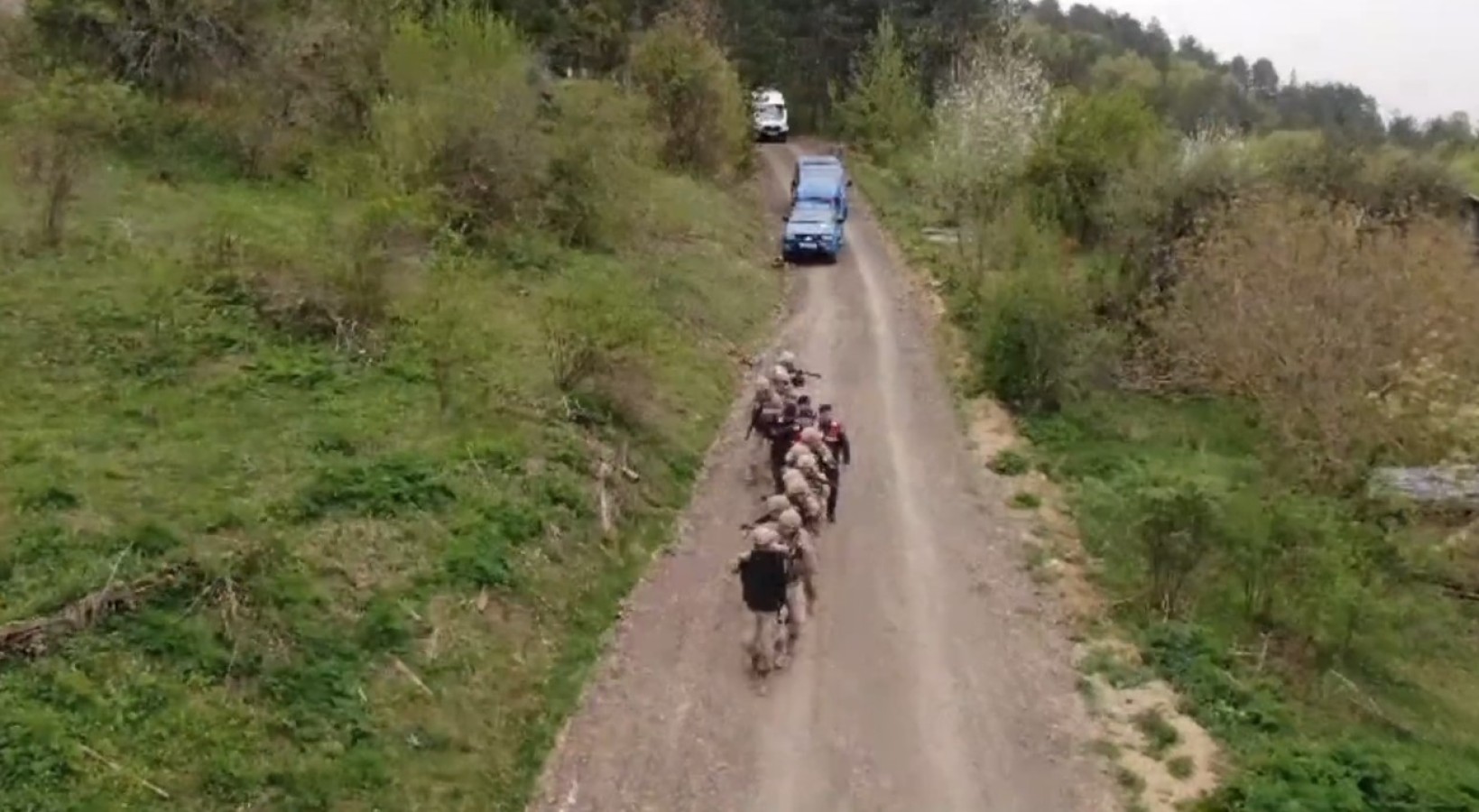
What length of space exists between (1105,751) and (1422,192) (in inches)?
1082

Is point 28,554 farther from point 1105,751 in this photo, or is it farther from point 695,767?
point 1105,751

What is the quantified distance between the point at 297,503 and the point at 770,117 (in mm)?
44110

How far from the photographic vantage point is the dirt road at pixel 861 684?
12648mm

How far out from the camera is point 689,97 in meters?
39.7

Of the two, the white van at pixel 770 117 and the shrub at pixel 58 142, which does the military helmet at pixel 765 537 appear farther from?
the white van at pixel 770 117

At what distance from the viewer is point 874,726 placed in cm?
1366

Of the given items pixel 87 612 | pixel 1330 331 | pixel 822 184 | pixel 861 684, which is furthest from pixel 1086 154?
pixel 87 612

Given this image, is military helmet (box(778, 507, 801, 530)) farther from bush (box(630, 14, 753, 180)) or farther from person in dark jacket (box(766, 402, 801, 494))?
bush (box(630, 14, 753, 180))

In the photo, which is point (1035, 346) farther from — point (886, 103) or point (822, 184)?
point (886, 103)

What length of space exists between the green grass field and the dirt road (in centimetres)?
64

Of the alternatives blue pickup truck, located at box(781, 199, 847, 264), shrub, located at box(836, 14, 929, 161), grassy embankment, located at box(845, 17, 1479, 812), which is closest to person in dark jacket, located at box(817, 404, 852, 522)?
grassy embankment, located at box(845, 17, 1479, 812)

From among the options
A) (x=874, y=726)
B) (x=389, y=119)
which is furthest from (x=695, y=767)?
(x=389, y=119)

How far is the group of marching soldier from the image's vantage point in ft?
46.5

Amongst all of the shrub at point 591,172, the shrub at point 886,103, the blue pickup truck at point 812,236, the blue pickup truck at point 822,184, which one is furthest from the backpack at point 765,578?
the shrub at point 886,103
